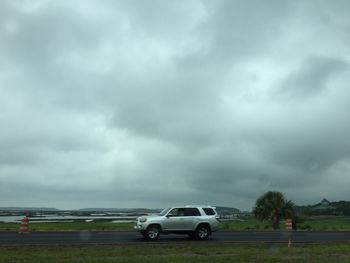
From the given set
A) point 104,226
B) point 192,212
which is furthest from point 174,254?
point 104,226

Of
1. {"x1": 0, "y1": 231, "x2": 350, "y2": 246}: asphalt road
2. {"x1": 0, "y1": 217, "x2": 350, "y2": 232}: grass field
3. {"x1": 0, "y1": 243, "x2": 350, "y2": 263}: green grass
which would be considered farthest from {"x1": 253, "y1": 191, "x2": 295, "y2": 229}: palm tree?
Result: {"x1": 0, "y1": 243, "x2": 350, "y2": 263}: green grass

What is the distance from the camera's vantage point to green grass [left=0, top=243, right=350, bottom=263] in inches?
704

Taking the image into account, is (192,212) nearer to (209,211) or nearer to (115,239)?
(209,211)

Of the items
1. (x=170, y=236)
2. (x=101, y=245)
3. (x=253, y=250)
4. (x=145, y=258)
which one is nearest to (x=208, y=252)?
(x=253, y=250)

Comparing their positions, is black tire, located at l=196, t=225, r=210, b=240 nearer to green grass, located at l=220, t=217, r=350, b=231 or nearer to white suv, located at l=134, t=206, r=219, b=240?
white suv, located at l=134, t=206, r=219, b=240

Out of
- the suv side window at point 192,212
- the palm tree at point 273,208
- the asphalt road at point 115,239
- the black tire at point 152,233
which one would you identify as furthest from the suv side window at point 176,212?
the palm tree at point 273,208

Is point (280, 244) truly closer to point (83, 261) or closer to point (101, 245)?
point (101, 245)

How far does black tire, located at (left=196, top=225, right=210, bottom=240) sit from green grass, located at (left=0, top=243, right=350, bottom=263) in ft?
14.3

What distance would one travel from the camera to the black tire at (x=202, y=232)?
28.3 meters

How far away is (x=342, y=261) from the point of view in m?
17.9

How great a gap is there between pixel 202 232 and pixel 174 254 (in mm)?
8768

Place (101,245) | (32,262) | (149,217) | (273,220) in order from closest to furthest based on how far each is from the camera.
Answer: (32,262), (101,245), (149,217), (273,220)

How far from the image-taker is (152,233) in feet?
90.6

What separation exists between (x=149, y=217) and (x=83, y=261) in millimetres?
10762
